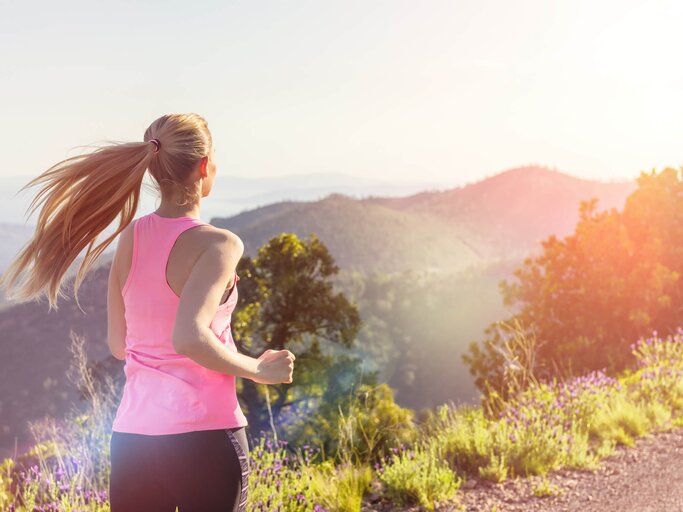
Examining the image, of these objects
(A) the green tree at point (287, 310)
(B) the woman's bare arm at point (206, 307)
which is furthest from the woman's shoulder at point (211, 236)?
(A) the green tree at point (287, 310)

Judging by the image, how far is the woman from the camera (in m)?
1.96

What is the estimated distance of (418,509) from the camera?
4.70 metres

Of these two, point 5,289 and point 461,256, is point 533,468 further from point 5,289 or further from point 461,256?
point 461,256

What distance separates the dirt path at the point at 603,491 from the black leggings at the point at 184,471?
2.92 m

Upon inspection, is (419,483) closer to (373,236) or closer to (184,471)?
(184,471)

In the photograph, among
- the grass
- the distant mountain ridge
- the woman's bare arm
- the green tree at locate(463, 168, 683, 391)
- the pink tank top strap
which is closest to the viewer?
the woman's bare arm

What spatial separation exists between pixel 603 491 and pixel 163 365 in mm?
4193

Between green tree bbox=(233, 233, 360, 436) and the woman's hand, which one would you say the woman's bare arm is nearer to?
the woman's hand

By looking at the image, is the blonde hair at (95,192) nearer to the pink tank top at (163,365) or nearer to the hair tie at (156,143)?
the hair tie at (156,143)

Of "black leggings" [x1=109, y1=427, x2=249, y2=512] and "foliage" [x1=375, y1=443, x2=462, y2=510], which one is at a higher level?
"black leggings" [x1=109, y1=427, x2=249, y2=512]

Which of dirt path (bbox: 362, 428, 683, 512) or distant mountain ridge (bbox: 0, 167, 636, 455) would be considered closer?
dirt path (bbox: 362, 428, 683, 512)

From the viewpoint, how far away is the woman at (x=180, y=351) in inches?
77.0

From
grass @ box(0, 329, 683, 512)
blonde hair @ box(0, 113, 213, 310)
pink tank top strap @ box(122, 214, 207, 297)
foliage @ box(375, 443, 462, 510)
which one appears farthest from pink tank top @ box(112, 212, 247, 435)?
foliage @ box(375, 443, 462, 510)

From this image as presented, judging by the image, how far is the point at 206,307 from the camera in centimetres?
193
